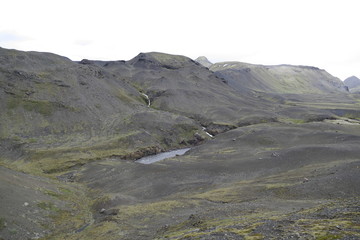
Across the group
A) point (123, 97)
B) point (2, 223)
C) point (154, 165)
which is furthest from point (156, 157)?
point (2, 223)

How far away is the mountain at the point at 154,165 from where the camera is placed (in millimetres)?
30297

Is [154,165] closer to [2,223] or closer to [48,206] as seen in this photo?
[48,206]

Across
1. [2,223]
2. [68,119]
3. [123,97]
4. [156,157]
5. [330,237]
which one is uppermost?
[123,97]

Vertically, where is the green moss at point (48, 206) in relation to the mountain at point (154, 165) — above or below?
below

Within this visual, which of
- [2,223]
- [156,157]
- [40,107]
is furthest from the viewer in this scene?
[40,107]

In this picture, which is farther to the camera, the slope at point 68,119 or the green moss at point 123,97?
the green moss at point 123,97

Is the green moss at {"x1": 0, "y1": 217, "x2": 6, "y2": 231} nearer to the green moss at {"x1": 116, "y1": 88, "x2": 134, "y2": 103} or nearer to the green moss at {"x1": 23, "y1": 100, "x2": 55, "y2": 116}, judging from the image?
the green moss at {"x1": 23, "y1": 100, "x2": 55, "y2": 116}

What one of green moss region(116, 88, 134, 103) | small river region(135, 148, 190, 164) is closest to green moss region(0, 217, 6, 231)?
small river region(135, 148, 190, 164)

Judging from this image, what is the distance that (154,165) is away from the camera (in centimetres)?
6047

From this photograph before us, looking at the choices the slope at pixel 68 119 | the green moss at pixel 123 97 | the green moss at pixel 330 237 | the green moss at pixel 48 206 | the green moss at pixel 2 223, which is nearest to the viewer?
the green moss at pixel 330 237

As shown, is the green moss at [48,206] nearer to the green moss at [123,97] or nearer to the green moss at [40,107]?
the green moss at [40,107]

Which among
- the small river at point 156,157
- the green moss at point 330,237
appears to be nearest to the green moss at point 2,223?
the green moss at point 330,237

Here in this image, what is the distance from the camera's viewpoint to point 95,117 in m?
102

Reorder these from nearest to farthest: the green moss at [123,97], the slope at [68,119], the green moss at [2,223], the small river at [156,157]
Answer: the green moss at [2,223], the slope at [68,119], the small river at [156,157], the green moss at [123,97]
